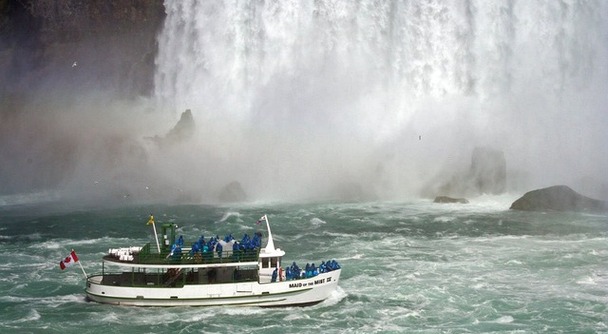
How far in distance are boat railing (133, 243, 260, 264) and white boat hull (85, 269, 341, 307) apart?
4.20ft

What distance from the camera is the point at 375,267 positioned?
169 ft

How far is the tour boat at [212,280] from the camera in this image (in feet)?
143

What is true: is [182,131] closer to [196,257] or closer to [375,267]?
[375,267]

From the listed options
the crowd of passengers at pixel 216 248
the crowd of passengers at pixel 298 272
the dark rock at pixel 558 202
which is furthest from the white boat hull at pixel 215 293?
the dark rock at pixel 558 202

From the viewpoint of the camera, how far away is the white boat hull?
143 feet

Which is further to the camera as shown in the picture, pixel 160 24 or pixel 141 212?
pixel 160 24

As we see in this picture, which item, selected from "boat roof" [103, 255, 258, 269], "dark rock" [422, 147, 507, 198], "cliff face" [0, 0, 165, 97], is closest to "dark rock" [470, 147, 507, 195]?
"dark rock" [422, 147, 507, 198]

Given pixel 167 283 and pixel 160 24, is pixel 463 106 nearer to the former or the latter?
pixel 160 24

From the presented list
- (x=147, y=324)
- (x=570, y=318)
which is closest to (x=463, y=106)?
(x=570, y=318)

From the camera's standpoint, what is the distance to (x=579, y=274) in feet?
159

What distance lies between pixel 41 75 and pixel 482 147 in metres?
58.7

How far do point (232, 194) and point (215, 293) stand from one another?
3730 centimetres

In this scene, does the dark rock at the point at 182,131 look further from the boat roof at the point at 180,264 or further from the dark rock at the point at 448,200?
the boat roof at the point at 180,264

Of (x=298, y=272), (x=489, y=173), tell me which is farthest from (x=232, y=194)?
(x=298, y=272)
